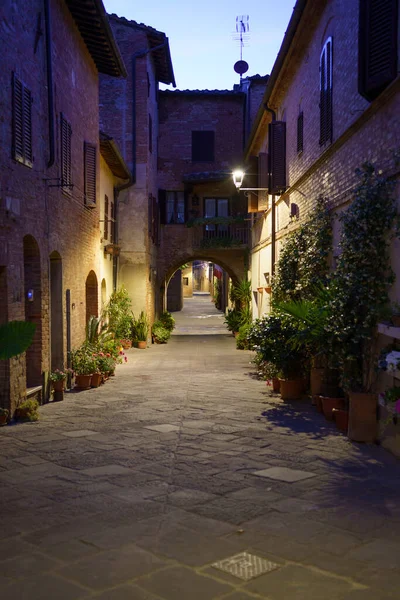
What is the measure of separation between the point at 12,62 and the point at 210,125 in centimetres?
1730

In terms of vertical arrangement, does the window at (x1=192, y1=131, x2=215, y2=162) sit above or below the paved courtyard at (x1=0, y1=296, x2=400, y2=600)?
above

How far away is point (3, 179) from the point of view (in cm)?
792

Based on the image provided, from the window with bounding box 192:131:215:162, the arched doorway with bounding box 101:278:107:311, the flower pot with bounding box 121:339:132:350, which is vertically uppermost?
the window with bounding box 192:131:215:162

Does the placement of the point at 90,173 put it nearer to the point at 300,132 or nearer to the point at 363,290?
the point at 300,132

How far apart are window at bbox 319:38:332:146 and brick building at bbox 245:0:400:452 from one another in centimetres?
2

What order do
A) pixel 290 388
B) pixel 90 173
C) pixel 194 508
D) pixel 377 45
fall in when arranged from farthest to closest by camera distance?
pixel 90 173 → pixel 290 388 → pixel 377 45 → pixel 194 508

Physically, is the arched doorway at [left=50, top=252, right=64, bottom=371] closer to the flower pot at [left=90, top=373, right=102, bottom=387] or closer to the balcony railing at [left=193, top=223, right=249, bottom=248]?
the flower pot at [left=90, top=373, right=102, bottom=387]

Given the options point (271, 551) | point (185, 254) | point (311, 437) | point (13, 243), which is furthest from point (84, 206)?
point (185, 254)

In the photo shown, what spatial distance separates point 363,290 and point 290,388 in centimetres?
346

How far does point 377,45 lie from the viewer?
22.2 feet

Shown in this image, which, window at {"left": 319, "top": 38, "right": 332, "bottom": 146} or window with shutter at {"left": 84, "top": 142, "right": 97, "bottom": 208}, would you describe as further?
window with shutter at {"left": 84, "top": 142, "right": 97, "bottom": 208}

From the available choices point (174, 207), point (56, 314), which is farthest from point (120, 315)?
point (174, 207)

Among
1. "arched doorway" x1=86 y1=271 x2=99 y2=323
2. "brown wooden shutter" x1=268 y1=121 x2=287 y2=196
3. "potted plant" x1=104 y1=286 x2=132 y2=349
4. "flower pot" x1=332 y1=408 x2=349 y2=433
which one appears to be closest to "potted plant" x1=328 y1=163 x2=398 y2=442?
"flower pot" x1=332 y1=408 x2=349 y2=433

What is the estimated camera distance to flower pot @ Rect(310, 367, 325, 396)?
9723 millimetres
